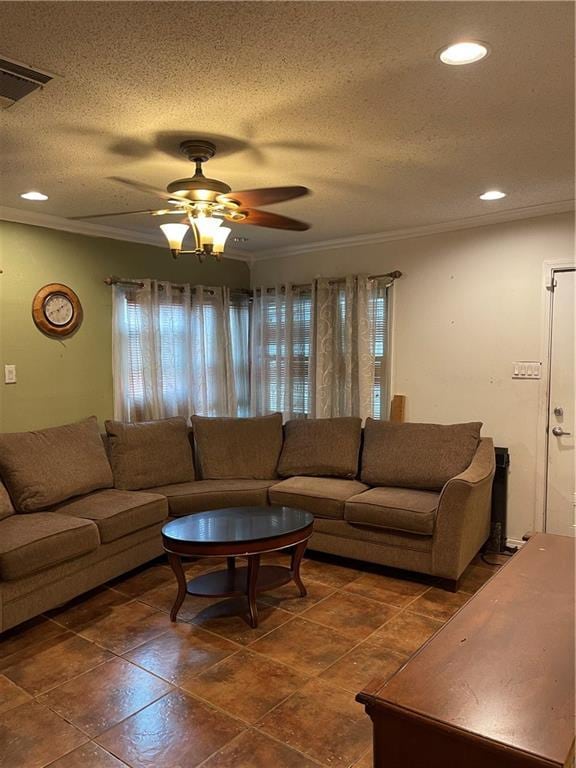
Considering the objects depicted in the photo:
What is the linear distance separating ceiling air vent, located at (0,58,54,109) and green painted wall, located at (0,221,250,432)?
6.49 feet

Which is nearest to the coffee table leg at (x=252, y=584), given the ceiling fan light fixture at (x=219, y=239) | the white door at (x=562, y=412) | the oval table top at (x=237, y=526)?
the oval table top at (x=237, y=526)

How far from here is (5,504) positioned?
3.28 metres

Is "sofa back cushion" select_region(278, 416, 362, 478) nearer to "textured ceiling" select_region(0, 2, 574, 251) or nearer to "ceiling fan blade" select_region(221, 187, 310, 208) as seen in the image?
"textured ceiling" select_region(0, 2, 574, 251)

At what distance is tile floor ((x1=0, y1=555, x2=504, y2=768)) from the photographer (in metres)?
2.07

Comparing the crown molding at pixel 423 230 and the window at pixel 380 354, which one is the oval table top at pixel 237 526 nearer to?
the window at pixel 380 354

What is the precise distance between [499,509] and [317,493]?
1345 millimetres

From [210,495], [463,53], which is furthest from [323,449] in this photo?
[463,53]

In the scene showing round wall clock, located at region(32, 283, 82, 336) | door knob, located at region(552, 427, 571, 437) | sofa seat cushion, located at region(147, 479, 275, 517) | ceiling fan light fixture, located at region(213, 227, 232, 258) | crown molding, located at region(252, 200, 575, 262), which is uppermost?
crown molding, located at region(252, 200, 575, 262)

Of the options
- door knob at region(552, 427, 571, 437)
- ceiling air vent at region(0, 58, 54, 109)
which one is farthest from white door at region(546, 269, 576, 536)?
ceiling air vent at region(0, 58, 54, 109)

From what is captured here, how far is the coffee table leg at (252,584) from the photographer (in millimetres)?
2982

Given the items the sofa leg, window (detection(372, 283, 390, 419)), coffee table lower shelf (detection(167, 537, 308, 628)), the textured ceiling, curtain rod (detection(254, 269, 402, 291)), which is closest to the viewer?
the textured ceiling

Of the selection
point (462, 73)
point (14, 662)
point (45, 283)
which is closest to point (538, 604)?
point (462, 73)

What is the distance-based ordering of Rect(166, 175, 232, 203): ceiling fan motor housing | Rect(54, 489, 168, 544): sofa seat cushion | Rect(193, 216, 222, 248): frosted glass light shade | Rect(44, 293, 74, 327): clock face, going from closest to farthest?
Rect(166, 175, 232, 203): ceiling fan motor housing
Rect(193, 216, 222, 248): frosted glass light shade
Rect(54, 489, 168, 544): sofa seat cushion
Rect(44, 293, 74, 327): clock face

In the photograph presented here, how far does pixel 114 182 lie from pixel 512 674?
3044 millimetres
